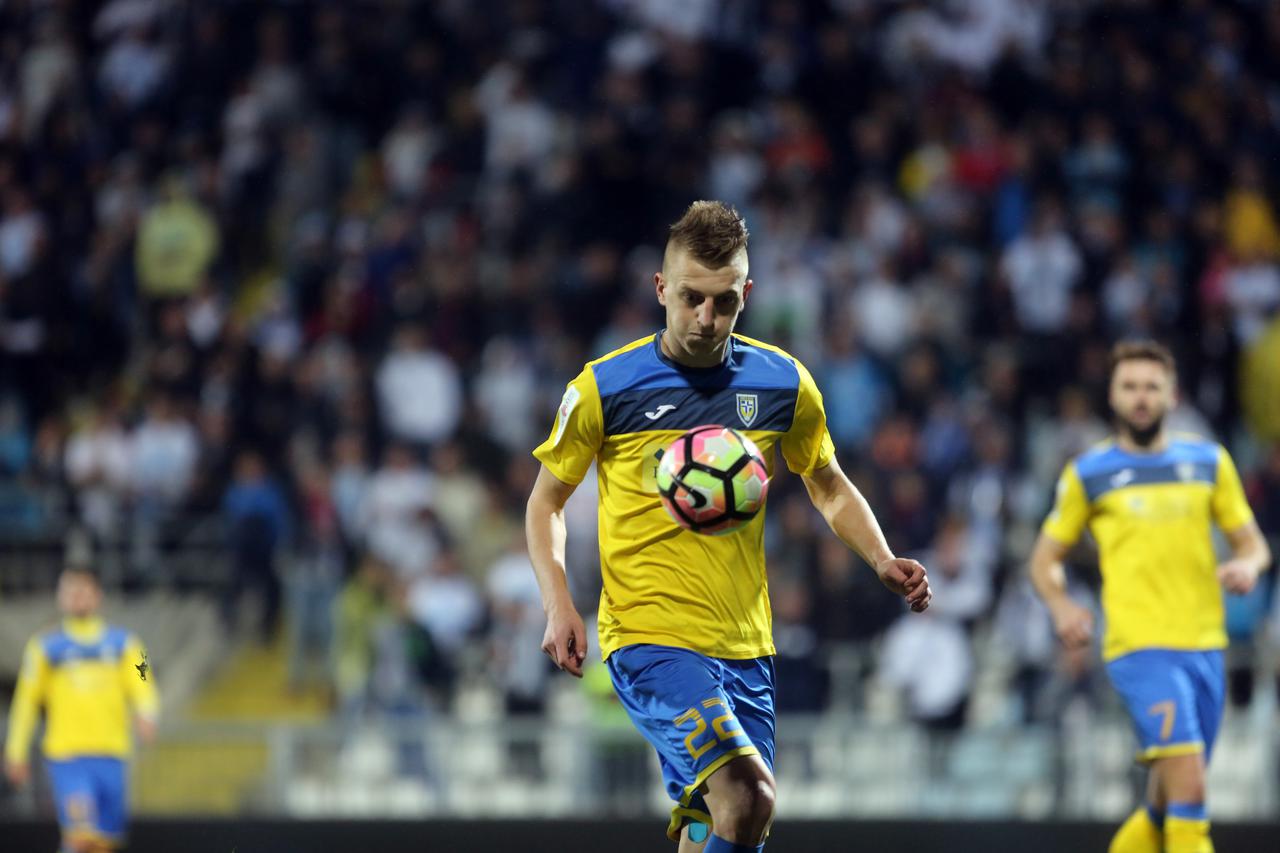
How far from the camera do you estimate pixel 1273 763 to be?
11.3 metres

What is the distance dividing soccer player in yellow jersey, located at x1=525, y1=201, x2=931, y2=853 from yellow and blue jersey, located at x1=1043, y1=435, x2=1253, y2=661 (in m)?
2.57

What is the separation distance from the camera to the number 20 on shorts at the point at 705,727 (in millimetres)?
5617

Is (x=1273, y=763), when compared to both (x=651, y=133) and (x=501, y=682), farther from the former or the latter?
(x=651, y=133)

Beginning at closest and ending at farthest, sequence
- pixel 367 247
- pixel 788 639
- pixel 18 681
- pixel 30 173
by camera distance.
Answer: pixel 788 639, pixel 18 681, pixel 367 247, pixel 30 173

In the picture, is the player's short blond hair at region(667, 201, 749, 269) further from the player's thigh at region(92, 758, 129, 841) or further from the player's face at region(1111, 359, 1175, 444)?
the player's thigh at region(92, 758, 129, 841)

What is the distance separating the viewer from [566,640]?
555cm

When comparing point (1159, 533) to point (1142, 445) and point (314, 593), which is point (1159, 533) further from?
point (314, 593)

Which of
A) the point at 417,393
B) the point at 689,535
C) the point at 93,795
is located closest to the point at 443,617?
the point at 417,393

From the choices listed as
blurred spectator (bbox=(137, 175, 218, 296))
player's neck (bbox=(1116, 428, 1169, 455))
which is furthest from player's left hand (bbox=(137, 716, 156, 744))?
player's neck (bbox=(1116, 428, 1169, 455))

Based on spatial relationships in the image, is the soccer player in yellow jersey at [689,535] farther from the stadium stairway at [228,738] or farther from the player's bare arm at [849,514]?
the stadium stairway at [228,738]

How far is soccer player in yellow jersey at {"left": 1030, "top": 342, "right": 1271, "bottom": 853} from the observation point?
7996 millimetres

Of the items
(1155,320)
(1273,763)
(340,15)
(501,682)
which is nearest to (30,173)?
(340,15)

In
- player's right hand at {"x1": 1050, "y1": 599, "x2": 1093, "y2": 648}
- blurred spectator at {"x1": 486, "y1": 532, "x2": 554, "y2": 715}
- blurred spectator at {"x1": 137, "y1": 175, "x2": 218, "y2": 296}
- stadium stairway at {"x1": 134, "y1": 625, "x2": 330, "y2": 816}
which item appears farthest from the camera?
blurred spectator at {"x1": 137, "y1": 175, "x2": 218, "y2": 296}

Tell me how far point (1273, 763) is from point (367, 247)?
8179 millimetres
